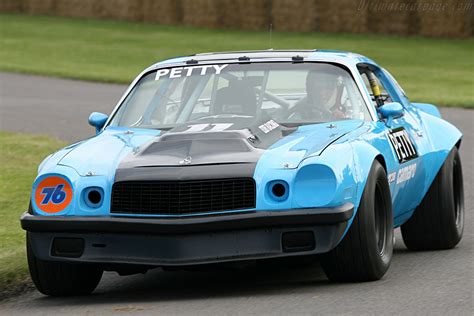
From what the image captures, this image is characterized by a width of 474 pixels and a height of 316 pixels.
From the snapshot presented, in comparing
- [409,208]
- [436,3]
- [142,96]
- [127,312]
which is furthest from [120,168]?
[436,3]

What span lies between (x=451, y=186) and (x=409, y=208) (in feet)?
1.77

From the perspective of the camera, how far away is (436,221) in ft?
29.1

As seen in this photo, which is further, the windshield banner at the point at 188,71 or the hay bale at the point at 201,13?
the hay bale at the point at 201,13

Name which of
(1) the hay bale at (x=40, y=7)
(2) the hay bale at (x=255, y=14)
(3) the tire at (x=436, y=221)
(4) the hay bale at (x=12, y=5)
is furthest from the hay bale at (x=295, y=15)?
(3) the tire at (x=436, y=221)

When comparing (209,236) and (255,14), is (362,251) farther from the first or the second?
(255,14)

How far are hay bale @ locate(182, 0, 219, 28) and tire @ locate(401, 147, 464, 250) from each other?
97.3 ft

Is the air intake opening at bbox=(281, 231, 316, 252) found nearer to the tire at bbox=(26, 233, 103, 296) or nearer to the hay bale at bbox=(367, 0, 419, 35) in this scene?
the tire at bbox=(26, 233, 103, 296)

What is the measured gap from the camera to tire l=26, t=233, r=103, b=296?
7352 millimetres

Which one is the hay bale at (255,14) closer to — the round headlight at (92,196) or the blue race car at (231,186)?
the blue race car at (231,186)

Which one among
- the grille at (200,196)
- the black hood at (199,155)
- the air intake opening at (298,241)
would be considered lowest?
the air intake opening at (298,241)

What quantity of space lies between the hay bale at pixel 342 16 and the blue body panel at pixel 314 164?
2648 centimetres

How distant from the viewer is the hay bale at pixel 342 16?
3497cm

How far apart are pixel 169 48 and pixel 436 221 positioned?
2520 centimetres

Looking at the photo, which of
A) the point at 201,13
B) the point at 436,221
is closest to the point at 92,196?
the point at 436,221
